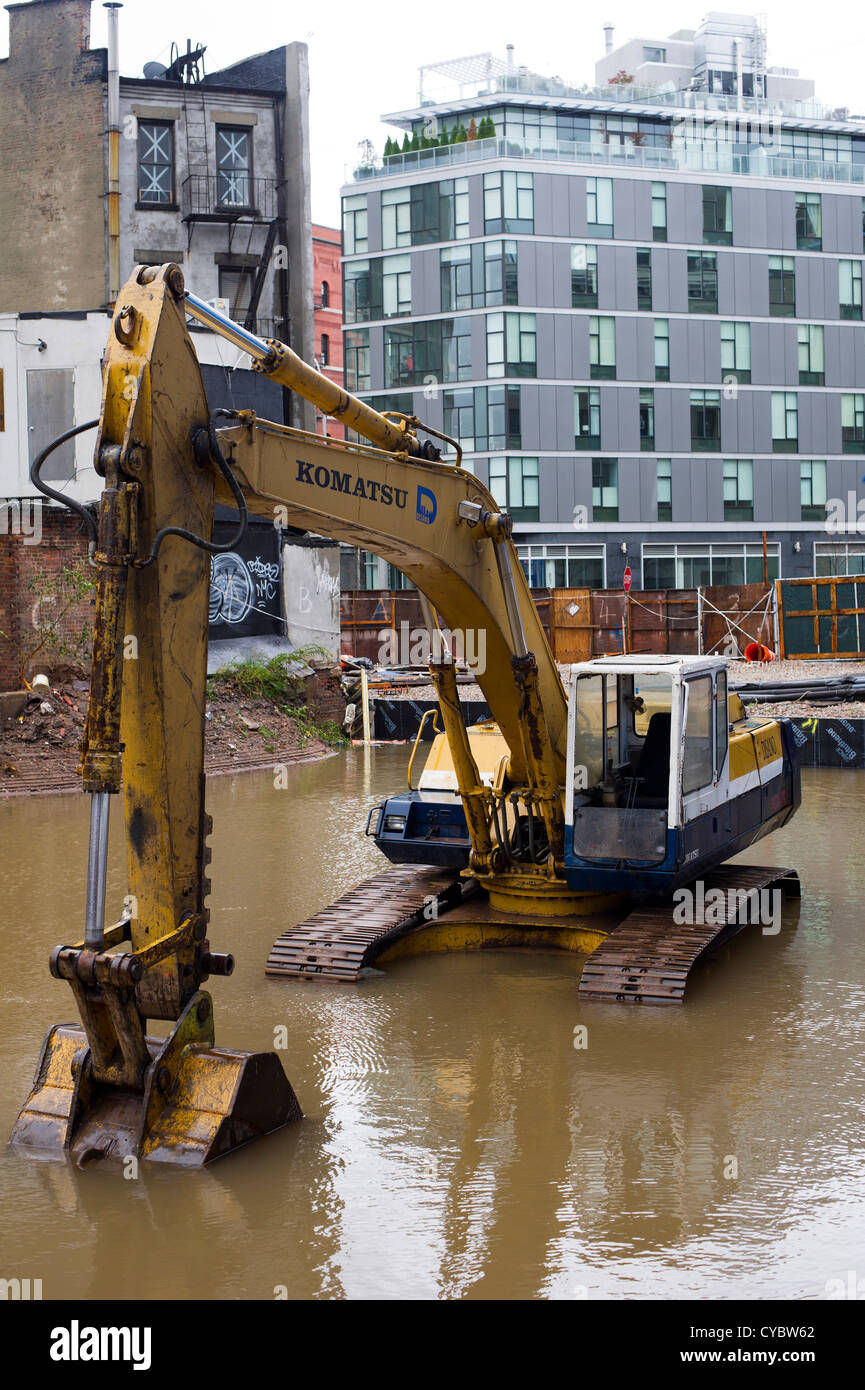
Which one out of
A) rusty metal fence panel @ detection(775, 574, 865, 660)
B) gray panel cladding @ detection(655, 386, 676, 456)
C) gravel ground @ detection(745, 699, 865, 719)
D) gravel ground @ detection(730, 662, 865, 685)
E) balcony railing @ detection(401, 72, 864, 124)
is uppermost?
balcony railing @ detection(401, 72, 864, 124)

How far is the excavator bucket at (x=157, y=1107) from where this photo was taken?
6887 millimetres

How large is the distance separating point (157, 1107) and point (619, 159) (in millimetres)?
49962

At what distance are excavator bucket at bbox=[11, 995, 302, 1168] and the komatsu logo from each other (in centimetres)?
290

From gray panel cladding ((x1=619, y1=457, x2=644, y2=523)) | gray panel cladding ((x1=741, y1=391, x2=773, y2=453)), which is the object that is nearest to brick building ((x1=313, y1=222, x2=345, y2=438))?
gray panel cladding ((x1=619, y1=457, x2=644, y2=523))

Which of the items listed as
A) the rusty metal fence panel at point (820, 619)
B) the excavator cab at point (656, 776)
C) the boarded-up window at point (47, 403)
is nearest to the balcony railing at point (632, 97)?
the rusty metal fence panel at point (820, 619)

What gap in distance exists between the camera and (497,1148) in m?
7.33

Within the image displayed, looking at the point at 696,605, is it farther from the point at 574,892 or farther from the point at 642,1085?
the point at 642,1085

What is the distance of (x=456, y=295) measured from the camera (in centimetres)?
5125

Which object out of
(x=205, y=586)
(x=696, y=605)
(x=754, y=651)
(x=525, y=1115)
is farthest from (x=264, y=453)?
(x=696, y=605)

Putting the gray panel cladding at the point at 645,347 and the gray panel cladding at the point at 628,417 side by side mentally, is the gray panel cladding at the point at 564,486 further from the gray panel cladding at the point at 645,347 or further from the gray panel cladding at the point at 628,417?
the gray panel cladding at the point at 645,347

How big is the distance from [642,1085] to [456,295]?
151 feet

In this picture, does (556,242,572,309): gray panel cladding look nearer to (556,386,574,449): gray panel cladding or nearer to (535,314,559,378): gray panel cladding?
(535,314,559,378): gray panel cladding

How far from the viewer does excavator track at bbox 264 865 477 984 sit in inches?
416

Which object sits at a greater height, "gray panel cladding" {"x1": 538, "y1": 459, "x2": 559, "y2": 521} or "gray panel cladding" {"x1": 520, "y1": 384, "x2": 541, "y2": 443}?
"gray panel cladding" {"x1": 520, "y1": 384, "x2": 541, "y2": 443}
